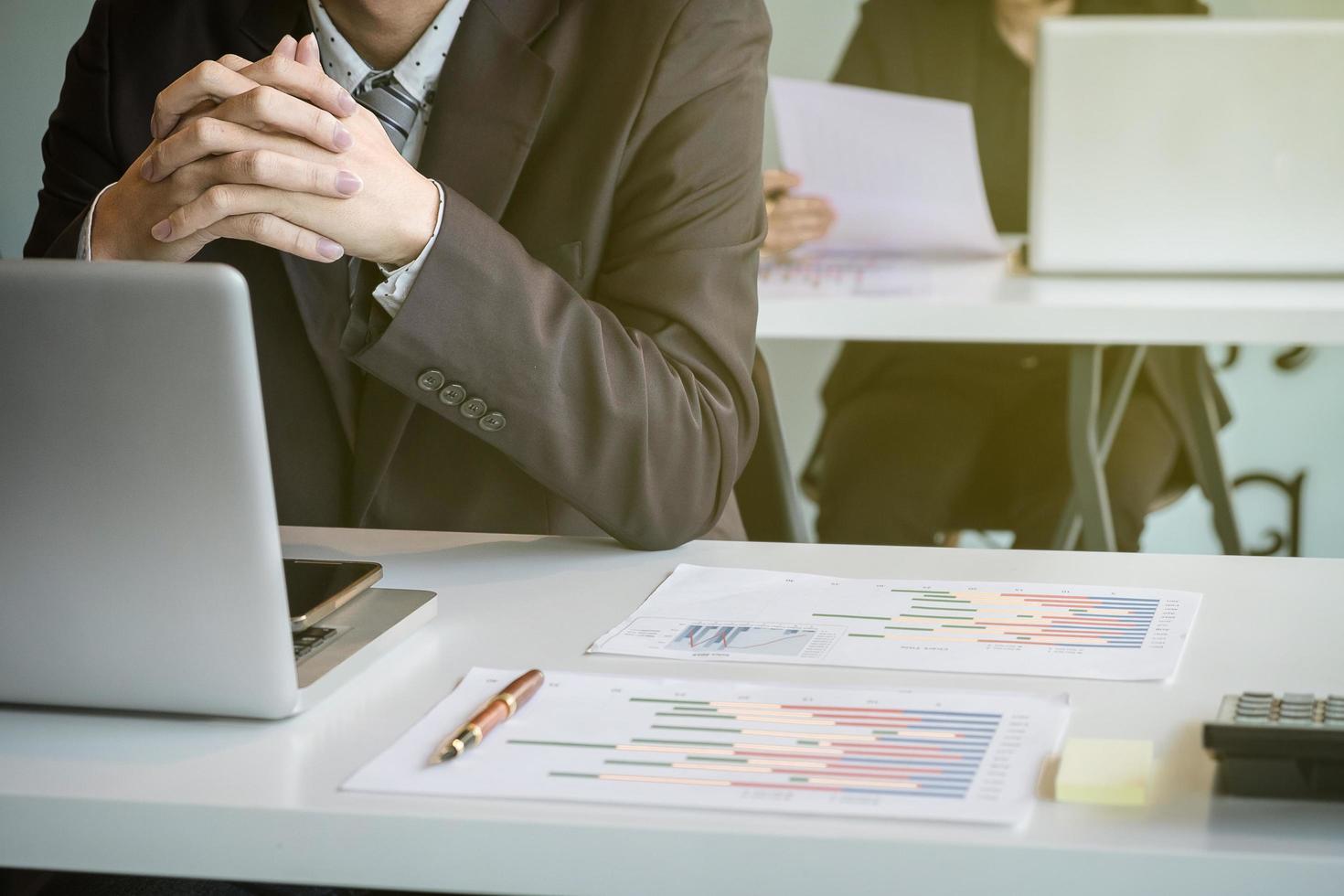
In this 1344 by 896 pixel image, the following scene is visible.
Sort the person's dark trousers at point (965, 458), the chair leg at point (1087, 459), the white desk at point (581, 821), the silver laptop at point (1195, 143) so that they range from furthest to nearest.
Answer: the person's dark trousers at point (965, 458)
the chair leg at point (1087, 459)
the silver laptop at point (1195, 143)
the white desk at point (581, 821)

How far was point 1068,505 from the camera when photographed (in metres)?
2.06

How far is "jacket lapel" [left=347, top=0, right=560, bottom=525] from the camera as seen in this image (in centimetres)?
115

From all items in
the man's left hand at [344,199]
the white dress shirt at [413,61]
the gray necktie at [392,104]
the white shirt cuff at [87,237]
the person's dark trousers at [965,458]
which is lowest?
the person's dark trousers at [965,458]

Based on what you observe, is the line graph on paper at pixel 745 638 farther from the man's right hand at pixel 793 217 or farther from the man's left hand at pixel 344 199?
the man's right hand at pixel 793 217

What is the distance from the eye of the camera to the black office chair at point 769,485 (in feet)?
4.32

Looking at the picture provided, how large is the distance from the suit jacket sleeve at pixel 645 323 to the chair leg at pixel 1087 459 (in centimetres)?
89

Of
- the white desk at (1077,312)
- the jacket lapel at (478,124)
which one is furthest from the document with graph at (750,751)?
the white desk at (1077,312)

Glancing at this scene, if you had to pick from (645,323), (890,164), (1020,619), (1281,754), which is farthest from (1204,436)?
(1281,754)

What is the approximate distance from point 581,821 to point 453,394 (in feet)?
1.35

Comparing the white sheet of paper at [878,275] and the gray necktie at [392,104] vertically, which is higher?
the gray necktie at [392,104]

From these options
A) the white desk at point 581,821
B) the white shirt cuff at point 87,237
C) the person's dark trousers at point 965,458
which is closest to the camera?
the white desk at point 581,821

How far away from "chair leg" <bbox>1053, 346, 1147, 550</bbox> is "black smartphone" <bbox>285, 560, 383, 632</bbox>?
137 cm

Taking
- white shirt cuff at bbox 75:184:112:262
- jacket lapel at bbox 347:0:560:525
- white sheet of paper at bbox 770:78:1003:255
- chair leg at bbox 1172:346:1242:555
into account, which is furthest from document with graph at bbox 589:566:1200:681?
chair leg at bbox 1172:346:1242:555

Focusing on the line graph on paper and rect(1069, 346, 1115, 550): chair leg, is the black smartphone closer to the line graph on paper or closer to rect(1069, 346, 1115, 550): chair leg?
the line graph on paper
